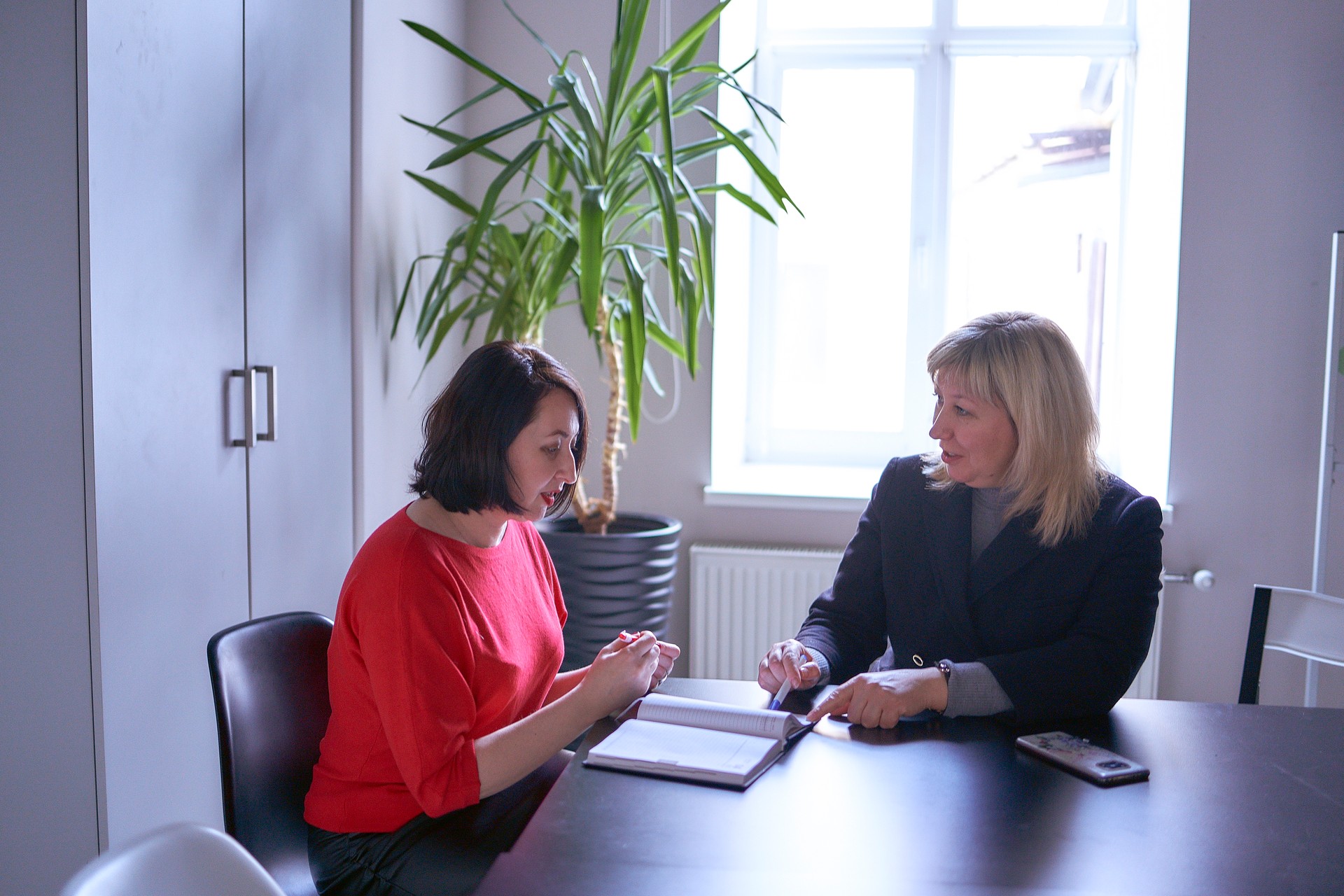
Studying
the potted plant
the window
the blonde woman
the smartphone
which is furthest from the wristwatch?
the window

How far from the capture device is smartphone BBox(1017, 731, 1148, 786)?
1267mm

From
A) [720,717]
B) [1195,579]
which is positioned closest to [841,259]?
[1195,579]

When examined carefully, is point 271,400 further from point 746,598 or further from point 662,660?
point 746,598

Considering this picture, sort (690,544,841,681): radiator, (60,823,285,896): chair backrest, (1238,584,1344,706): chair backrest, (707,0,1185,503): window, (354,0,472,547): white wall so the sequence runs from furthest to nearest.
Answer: (707,0,1185,503): window < (690,544,841,681): radiator < (354,0,472,547): white wall < (1238,584,1344,706): chair backrest < (60,823,285,896): chair backrest

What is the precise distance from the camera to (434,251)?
315 centimetres

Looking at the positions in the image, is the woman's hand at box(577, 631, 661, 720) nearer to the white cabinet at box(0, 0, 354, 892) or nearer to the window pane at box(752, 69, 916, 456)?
the white cabinet at box(0, 0, 354, 892)

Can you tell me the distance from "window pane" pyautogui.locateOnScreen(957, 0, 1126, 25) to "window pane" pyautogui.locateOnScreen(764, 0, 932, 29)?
0.16 m

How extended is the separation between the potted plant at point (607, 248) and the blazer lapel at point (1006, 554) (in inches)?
42.2

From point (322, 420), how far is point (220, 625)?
581 millimetres

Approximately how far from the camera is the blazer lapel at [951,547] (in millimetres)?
1754

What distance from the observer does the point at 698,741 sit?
1.35 metres

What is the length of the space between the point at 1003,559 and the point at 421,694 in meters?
1.01

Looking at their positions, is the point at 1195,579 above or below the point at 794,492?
below

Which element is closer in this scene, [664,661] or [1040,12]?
[664,661]
